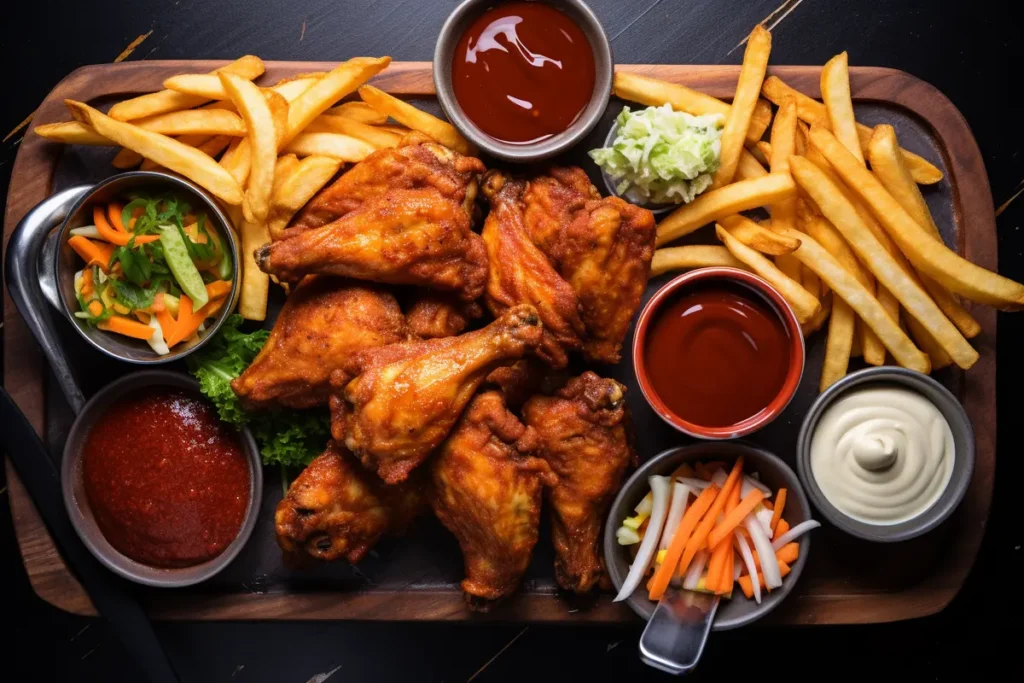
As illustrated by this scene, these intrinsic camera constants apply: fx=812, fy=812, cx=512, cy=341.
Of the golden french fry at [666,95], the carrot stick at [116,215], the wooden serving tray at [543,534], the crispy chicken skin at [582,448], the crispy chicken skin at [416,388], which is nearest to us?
the crispy chicken skin at [416,388]

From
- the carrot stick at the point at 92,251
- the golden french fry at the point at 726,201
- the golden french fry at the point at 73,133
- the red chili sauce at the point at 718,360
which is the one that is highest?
the golden french fry at the point at 73,133

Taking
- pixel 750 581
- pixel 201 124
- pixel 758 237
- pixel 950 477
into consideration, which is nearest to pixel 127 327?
pixel 201 124

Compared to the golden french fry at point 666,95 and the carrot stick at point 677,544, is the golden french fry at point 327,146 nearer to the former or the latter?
the golden french fry at point 666,95

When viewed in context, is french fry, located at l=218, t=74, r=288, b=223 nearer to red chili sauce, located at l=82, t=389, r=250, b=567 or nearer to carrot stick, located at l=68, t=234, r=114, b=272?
carrot stick, located at l=68, t=234, r=114, b=272

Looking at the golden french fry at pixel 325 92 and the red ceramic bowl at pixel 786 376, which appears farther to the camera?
the golden french fry at pixel 325 92

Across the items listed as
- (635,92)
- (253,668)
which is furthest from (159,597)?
(635,92)

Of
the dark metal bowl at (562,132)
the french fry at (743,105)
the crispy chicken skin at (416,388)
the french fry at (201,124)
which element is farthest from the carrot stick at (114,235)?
the french fry at (743,105)
